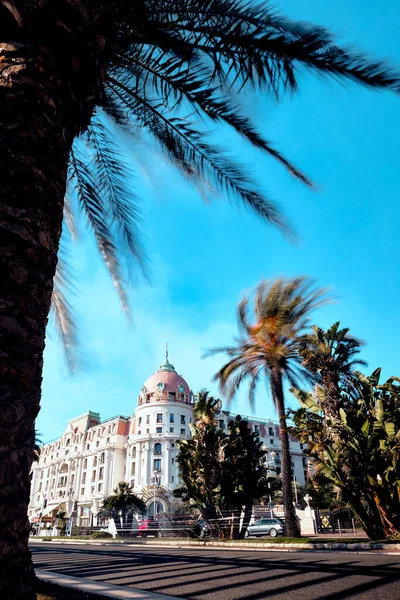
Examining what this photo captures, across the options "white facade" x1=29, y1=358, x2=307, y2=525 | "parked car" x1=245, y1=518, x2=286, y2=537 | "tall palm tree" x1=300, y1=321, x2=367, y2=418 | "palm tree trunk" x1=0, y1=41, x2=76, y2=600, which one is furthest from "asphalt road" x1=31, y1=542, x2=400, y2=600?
"white facade" x1=29, y1=358, x2=307, y2=525

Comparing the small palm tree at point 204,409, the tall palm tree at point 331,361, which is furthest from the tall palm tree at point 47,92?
the small palm tree at point 204,409

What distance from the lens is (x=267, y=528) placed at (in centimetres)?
2489

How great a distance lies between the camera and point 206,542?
18672 mm

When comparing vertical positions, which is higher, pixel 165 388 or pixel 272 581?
pixel 165 388

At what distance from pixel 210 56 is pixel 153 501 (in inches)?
2356

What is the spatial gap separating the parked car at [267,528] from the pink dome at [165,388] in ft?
133

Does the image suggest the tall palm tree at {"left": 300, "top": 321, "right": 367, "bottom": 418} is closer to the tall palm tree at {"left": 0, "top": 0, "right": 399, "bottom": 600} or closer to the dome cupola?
the tall palm tree at {"left": 0, "top": 0, "right": 399, "bottom": 600}

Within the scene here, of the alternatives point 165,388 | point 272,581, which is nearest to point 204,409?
point 272,581

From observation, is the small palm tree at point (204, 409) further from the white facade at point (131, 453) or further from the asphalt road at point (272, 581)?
the white facade at point (131, 453)

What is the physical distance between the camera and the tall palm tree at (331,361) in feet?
53.7

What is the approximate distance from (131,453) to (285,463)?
172ft

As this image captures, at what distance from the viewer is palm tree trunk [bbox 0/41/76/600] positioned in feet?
6.12

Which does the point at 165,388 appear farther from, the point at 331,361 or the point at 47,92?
the point at 47,92

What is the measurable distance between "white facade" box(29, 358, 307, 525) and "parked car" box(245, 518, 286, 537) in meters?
30.5
